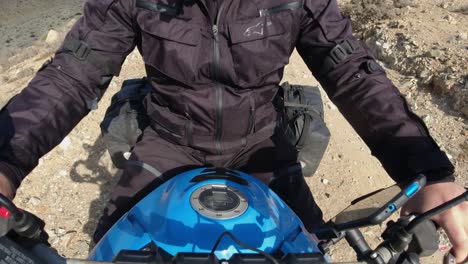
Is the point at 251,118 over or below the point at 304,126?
over

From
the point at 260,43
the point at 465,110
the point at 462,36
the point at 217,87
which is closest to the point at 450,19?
the point at 462,36

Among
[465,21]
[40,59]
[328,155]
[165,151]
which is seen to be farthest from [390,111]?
[40,59]

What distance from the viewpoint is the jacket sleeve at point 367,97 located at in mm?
1415

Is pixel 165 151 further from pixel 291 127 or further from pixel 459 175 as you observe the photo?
pixel 459 175

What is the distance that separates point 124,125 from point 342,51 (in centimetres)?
94

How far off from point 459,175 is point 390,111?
197 cm

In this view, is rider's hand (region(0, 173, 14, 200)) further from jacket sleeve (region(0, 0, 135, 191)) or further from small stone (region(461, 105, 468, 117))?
small stone (region(461, 105, 468, 117))

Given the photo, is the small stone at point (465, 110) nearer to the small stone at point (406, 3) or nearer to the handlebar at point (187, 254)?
the small stone at point (406, 3)

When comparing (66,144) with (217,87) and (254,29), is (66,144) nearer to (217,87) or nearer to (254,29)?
(217,87)

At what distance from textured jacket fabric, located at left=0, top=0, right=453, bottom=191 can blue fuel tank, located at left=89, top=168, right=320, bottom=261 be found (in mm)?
470

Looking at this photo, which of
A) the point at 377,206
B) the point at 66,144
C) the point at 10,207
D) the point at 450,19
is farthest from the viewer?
the point at 450,19

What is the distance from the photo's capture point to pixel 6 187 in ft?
4.07

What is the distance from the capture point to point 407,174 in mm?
1437

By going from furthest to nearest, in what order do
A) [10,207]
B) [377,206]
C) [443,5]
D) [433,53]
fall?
[443,5]
[433,53]
[377,206]
[10,207]
